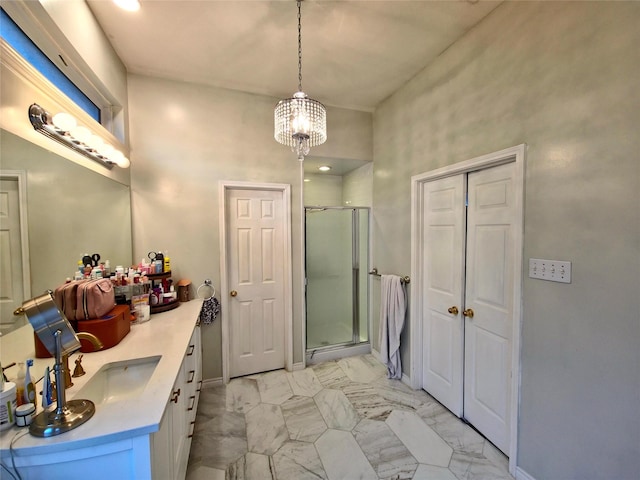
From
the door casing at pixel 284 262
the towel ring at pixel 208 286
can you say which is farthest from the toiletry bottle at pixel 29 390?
the door casing at pixel 284 262

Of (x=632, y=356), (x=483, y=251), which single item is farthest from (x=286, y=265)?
(x=632, y=356)

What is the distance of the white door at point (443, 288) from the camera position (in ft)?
6.95

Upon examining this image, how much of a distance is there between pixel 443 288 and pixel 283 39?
87.8 inches

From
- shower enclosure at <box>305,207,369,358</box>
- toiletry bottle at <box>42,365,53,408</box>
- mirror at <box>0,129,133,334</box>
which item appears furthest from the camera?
shower enclosure at <box>305,207,369,358</box>

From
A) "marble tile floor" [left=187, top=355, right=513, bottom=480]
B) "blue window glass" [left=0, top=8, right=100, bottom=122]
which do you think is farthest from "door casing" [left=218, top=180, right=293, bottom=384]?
"blue window glass" [left=0, top=8, right=100, bottom=122]

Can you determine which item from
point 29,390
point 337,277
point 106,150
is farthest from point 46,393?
point 337,277

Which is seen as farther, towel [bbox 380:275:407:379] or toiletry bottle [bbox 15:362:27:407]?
towel [bbox 380:275:407:379]

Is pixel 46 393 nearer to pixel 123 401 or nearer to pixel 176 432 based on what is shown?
pixel 123 401

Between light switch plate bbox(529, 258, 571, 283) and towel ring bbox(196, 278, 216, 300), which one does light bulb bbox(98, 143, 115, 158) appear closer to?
towel ring bbox(196, 278, 216, 300)

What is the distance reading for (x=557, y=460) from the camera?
1.44 meters

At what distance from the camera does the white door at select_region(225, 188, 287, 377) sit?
8.88ft

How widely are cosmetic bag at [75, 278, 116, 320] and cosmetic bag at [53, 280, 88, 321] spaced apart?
2 centimetres

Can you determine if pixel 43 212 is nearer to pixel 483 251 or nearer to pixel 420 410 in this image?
pixel 483 251

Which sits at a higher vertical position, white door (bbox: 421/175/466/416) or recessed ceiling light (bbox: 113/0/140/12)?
recessed ceiling light (bbox: 113/0/140/12)
